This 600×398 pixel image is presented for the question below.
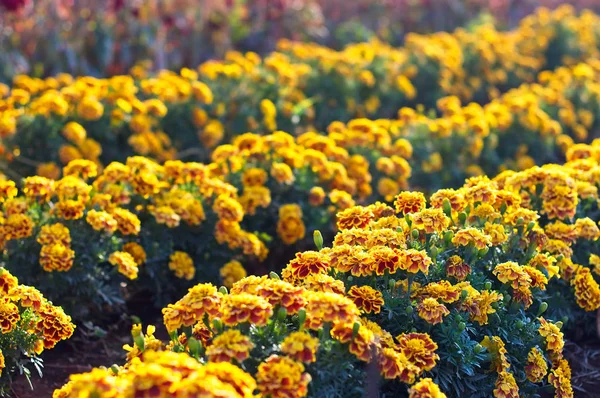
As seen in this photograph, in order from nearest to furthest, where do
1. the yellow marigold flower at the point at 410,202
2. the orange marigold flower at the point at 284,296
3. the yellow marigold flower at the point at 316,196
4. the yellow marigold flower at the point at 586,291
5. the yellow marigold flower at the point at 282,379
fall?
1. the yellow marigold flower at the point at 282,379
2. the orange marigold flower at the point at 284,296
3. the yellow marigold flower at the point at 410,202
4. the yellow marigold flower at the point at 586,291
5. the yellow marigold flower at the point at 316,196

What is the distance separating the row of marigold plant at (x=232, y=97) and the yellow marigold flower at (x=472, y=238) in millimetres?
2694

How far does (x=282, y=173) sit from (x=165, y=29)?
15.2 feet

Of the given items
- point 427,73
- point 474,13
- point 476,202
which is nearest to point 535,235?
point 476,202

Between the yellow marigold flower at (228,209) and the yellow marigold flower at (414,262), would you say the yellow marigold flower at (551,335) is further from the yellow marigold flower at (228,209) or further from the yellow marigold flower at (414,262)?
the yellow marigold flower at (228,209)

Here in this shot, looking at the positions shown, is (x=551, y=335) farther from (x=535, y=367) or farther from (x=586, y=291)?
(x=586, y=291)

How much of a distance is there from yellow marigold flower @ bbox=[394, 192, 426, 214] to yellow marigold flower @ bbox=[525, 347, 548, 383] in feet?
2.19

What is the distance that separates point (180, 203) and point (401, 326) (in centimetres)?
157

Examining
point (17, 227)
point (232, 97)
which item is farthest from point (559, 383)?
point (232, 97)

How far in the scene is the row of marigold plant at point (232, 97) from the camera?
5.16 metres

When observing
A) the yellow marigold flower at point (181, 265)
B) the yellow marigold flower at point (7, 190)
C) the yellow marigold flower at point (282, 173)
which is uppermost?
the yellow marigold flower at point (7, 190)

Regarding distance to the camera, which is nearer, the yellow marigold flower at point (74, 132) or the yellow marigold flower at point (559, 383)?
the yellow marigold flower at point (559, 383)

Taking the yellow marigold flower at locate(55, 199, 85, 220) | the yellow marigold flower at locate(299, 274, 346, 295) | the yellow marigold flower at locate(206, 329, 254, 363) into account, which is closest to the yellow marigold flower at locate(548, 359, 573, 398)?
the yellow marigold flower at locate(299, 274, 346, 295)

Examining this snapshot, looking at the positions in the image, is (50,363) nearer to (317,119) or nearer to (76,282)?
(76,282)

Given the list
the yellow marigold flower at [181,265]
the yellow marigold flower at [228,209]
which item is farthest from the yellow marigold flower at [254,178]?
the yellow marigold flower at [181,265]
